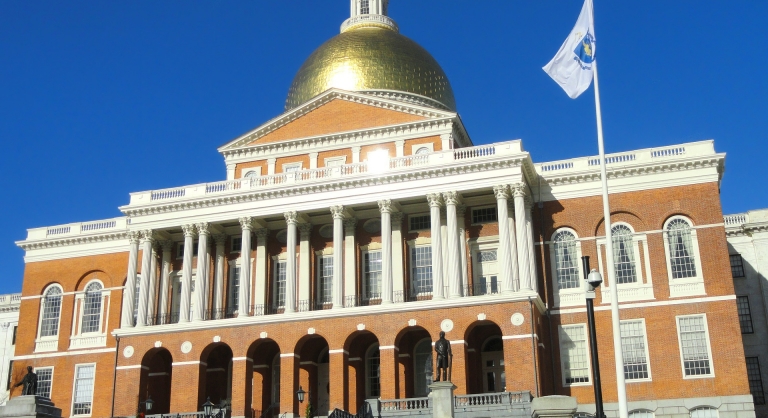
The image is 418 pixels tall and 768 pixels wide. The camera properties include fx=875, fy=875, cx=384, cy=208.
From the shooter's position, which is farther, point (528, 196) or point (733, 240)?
point (733, 240)

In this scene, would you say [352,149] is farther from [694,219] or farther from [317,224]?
[694,219]

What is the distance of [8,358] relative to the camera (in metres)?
69.2

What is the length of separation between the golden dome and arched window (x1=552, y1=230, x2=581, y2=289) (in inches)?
514

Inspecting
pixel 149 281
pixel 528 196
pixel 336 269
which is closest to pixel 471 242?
pixel 528 196

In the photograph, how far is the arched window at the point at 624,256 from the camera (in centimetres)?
4503

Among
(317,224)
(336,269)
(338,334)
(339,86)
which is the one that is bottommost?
(338,334)

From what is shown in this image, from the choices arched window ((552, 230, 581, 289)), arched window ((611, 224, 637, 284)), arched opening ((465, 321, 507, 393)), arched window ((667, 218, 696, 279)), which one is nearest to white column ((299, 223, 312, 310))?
arched opening ((465, 321, 507, 393))

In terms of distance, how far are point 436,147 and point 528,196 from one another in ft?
21.5

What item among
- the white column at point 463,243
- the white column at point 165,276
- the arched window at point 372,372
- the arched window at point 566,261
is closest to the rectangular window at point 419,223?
the white column at point 463,243

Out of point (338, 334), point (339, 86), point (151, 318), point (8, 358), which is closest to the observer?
point (338, 334)

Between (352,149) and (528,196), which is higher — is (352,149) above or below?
above

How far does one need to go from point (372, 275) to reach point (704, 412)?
18.1m

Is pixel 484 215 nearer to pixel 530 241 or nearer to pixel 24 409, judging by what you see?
pixel 530 241

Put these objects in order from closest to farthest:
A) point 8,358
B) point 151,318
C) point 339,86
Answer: point 151,318 < point 339,86 < point 8,358
